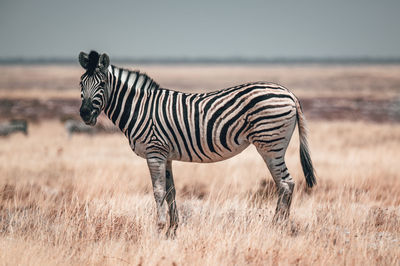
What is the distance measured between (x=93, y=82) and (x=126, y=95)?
56cm

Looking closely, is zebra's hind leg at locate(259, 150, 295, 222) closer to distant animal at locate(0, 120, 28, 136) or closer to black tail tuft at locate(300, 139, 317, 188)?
black tail tuft at locate(300, 139, 317, 188)

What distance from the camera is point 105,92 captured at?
664 centimetres

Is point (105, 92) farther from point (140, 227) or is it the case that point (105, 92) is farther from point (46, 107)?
point (46, 107)

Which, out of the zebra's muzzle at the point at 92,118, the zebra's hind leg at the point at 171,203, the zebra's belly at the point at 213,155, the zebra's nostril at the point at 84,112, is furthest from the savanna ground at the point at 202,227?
the zebra's nostril at the point at 84,112

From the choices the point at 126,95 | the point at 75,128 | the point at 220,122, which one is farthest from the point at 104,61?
the point at 75,128

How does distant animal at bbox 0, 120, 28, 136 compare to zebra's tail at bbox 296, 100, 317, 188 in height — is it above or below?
below

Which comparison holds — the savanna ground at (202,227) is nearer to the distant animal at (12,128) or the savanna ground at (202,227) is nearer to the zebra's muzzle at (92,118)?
the zebra's muzzle at (92,118)

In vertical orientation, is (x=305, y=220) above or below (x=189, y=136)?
→ below

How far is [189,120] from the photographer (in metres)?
6.66

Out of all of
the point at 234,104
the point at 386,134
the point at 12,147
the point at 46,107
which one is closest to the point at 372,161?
the point at 386,134

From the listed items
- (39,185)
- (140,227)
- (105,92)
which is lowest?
(39,185)

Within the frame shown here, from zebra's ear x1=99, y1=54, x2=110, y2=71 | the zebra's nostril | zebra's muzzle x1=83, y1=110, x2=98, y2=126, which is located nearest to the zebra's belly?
zebra's muzzle x1=83, y1=110, x2=98, y2=126

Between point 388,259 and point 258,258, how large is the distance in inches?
60.0

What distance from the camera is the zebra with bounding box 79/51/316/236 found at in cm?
647
